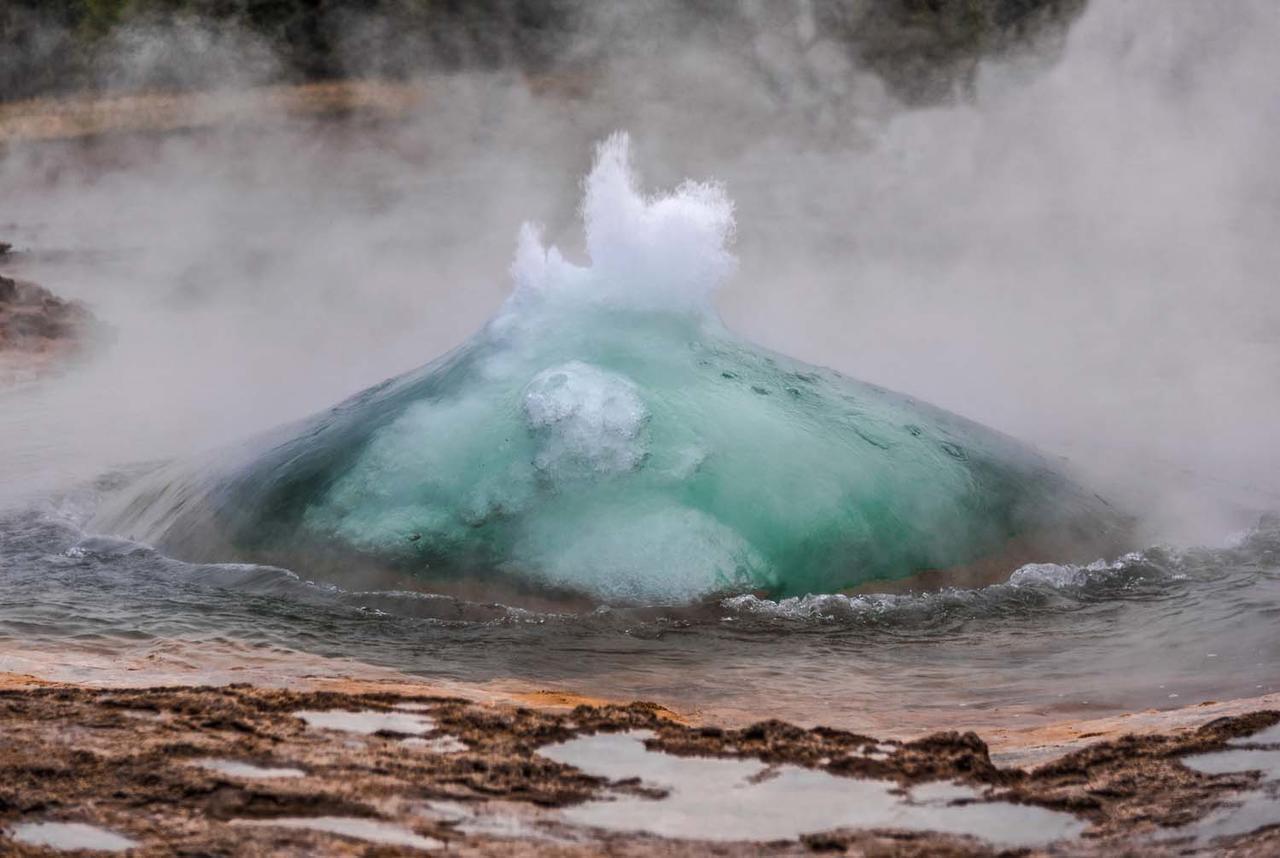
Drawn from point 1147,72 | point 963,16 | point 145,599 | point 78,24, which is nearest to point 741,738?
point 145,599

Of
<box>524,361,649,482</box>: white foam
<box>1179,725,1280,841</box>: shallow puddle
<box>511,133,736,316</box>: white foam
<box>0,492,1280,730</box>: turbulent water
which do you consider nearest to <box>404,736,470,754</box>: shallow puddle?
<box>0,492,1280,730</box>: turbulent water

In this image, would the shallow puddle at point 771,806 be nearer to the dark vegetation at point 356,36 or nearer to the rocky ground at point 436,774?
the rocky ground at point 436,774

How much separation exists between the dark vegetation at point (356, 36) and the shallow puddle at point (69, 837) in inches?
589

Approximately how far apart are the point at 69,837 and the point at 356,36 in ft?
55.7

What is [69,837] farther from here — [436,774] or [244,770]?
[436,774]

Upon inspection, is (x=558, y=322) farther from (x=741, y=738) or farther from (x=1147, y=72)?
(x=1147, y=72)

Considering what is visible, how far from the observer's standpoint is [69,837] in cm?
280

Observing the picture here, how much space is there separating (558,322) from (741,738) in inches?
111

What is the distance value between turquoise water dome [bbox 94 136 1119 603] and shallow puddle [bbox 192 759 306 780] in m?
2.02

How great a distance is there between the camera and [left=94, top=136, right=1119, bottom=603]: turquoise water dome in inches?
208

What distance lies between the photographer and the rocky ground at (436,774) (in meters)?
2.81

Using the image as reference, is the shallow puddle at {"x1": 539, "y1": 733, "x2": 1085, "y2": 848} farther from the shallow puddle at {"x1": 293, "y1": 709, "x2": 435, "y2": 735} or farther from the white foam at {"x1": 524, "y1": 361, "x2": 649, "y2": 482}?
the white foam at {"x1": 524, "y1": 361, "x2": 649, "y2": 482}

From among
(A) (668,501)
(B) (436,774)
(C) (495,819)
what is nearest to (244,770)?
(B) (436,774)

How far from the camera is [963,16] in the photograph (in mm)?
17297
